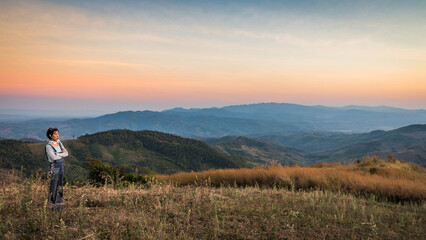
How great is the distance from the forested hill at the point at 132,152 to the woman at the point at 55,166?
96880 millimetres

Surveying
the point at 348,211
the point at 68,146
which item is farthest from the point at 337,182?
the point at 68,146

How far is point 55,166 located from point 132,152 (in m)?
128

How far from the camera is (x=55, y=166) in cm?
507

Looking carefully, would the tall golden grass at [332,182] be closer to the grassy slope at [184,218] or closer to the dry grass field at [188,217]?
the dry grass field at [188,217]

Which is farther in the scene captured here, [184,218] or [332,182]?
[332,182]

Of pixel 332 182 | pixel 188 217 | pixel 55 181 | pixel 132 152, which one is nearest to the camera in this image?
pixel 188 217

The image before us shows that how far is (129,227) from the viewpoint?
4.42m

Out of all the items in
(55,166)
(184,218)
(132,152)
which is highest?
(55,166)

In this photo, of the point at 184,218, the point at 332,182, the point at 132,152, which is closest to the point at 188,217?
the point at 184,218

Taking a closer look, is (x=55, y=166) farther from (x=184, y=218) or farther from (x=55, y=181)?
(x=184, y=218)

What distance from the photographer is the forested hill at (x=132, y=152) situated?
96188mm

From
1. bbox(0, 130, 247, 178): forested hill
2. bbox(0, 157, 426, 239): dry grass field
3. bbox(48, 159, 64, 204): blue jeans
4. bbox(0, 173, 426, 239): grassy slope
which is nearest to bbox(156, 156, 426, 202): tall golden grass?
bbox(0, 157, 426, 239): dry grass field

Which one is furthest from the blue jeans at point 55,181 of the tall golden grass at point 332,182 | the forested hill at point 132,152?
the forested hill at point 132,152

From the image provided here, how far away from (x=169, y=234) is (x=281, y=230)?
239 centimetres
